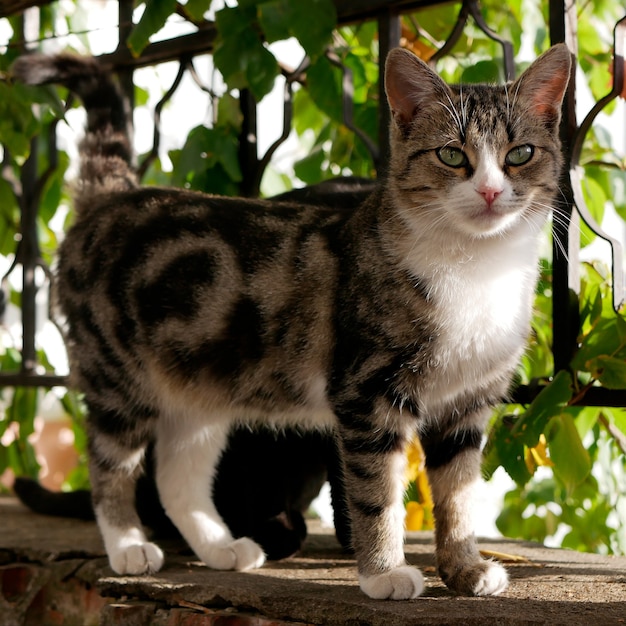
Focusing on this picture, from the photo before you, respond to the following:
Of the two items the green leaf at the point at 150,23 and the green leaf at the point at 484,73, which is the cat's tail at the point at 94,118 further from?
the green leaf at the point at 484,73

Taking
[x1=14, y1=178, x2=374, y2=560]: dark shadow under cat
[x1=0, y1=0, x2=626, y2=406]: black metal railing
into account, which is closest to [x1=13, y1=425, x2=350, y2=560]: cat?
[x1=14, y1=178, x2=374, y2=560]: dark shadow under cat

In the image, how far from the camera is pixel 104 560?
87.0 inches

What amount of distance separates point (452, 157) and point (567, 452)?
0.72m

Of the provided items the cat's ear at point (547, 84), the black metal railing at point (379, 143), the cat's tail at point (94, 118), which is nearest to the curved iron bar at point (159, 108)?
the black metal railing at point (379, 143)

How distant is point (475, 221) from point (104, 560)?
1267mm

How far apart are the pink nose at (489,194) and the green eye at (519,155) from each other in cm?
12

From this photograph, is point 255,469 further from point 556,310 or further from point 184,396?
point 556,310

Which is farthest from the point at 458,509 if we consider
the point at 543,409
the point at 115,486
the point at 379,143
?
the point at 379,143

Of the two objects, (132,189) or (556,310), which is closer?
(556,310)

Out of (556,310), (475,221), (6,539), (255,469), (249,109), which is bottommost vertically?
(6,539)

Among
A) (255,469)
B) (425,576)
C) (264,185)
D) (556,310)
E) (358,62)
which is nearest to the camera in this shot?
(425,576)

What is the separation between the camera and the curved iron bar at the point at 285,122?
103 inches

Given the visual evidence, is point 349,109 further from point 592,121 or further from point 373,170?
point 592,121

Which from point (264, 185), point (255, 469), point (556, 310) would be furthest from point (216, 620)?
point (264, 185)
